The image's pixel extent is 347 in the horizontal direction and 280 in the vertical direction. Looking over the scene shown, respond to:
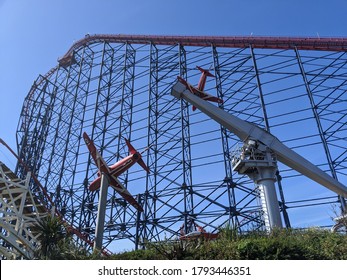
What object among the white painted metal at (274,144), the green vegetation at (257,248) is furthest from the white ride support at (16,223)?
the white painted metal at (274,144)

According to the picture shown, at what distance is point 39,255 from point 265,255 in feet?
33.0

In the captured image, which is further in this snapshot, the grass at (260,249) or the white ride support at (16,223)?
the white ride support at (16,223)

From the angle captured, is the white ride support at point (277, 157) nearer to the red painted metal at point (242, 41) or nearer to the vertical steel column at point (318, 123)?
the vertical steel column at point (318, 123)

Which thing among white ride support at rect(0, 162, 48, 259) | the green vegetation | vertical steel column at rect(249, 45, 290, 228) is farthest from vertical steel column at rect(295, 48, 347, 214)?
white ride support at rect(0, 162, 48, 259)

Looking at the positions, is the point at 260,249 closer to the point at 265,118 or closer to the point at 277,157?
the point at 277,157

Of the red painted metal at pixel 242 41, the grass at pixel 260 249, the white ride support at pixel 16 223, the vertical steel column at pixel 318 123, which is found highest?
the red painted metal at pixel 242 41

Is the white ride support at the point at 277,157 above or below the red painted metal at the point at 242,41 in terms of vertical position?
below

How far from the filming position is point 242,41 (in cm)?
2723

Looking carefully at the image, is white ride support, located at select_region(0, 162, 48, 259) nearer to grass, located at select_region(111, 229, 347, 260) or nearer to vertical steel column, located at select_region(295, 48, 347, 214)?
grass, located at select_region(111, 229, 347, 260)

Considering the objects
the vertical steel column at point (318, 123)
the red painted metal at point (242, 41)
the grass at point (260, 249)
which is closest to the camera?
the grass at point (260, 249)

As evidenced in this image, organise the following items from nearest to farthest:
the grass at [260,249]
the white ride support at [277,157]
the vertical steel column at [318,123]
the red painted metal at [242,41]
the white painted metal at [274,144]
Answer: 1. the grass at [260,249]
2. the white ride support at [277,157]
3. the white painted metal at [274,144]
4. the vertical steel column at [318,123]
5. the red painted metal at [242,41]

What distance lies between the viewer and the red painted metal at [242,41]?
24.7 metres
